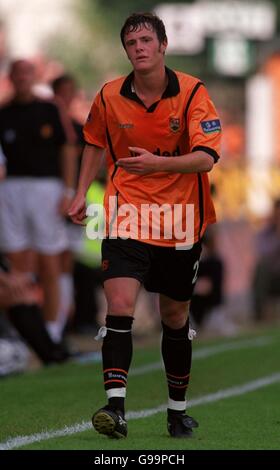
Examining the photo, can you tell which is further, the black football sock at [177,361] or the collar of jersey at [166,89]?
the black football sock at [177,361]

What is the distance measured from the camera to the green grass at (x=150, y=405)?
24.1ft

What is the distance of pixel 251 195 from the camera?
22.4 meters

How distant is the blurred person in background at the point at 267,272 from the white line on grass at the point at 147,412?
23.8 feet

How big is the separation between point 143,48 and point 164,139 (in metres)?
0.47

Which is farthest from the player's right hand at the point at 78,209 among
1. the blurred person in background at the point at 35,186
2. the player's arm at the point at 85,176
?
the blurred person in background at the point at 35,186

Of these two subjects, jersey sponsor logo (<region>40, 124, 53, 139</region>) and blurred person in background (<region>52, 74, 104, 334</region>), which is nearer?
jersey sponsor logo (<region>40, 124, 53, 139</region>)

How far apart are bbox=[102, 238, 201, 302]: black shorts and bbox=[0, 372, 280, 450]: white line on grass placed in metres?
0.87

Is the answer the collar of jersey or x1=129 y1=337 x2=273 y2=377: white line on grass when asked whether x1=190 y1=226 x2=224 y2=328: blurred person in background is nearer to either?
x1=129 y1=337 x2=273 y2=377: white line on grass

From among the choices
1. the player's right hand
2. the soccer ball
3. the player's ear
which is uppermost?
the player's ear

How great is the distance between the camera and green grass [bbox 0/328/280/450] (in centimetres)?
734

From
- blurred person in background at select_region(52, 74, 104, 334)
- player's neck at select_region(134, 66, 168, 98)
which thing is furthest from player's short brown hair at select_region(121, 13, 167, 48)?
blurred person in background at select_region(52, 74, 104, 334)

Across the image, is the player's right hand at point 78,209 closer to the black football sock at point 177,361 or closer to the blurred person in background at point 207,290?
the black football sock at point 177,361

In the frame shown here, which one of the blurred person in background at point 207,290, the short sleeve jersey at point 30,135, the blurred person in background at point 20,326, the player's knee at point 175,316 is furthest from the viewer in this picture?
the blurred person in background at point 207,290
